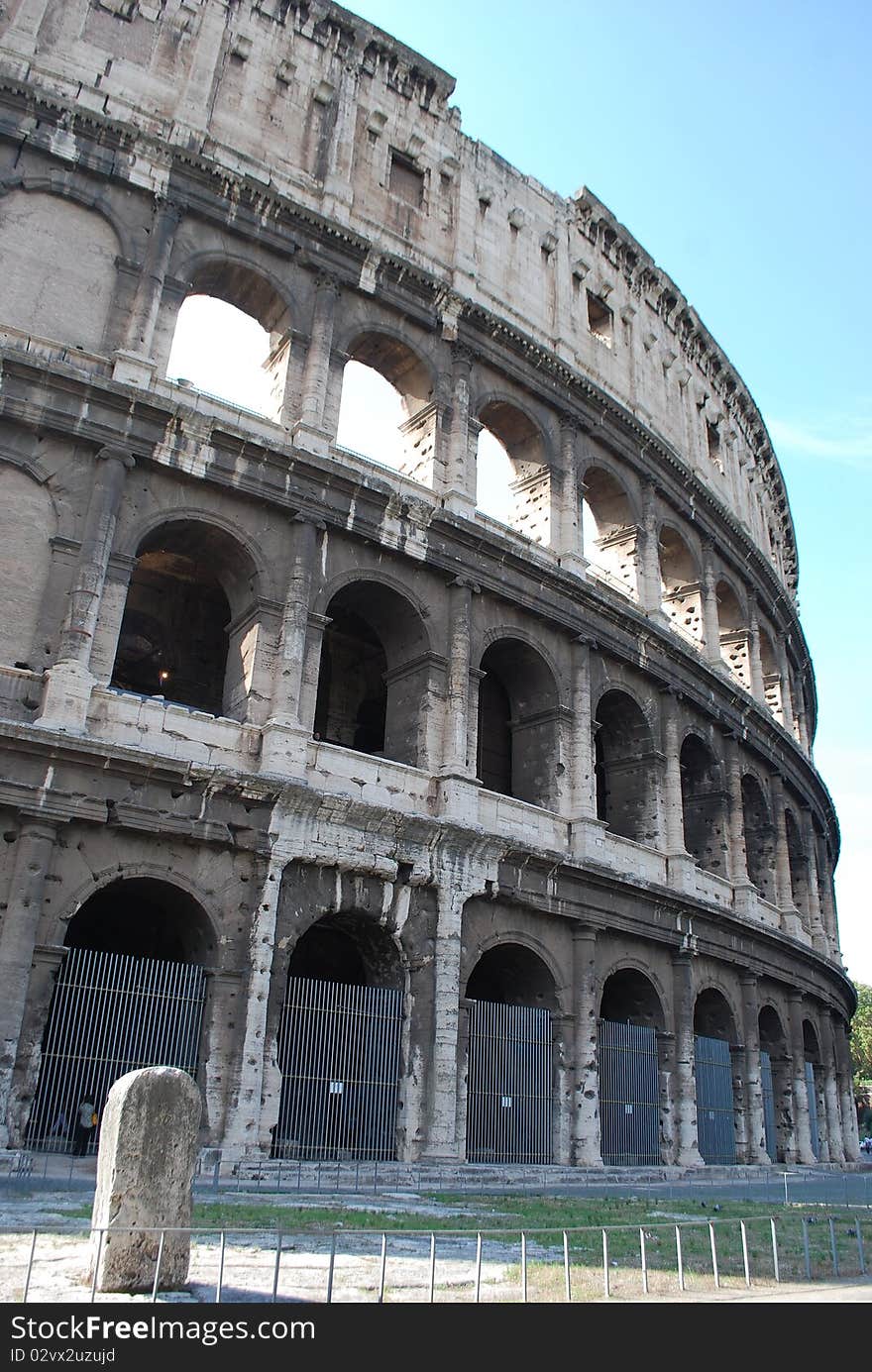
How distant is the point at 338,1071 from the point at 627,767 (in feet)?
24.1

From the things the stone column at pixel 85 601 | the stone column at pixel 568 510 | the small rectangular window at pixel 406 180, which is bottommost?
the stone column at pixel 85 601

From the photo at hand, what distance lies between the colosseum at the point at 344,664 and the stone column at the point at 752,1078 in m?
0.08

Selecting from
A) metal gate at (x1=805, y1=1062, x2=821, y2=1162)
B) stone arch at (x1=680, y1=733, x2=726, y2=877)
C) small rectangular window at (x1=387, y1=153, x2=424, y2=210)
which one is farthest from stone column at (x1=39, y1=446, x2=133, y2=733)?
metal gate at (x1=805, y1=1062, x2=821, y2=1162)

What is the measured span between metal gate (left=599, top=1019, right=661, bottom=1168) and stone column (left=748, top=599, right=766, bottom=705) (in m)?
8.70

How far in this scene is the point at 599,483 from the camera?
1853 cm

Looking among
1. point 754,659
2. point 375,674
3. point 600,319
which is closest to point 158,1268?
point 375,674

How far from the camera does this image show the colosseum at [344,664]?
10.7 metres

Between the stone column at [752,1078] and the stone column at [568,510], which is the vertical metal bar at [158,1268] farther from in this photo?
the stone column at [752,1078]

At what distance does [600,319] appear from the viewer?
20.1m

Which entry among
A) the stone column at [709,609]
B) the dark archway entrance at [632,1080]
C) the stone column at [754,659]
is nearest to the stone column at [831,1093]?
the stone column at [754,659]

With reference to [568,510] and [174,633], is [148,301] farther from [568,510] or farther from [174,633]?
[568,510]

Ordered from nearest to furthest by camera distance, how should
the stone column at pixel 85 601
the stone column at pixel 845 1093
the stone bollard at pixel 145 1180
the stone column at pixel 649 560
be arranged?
the stone bollard at pixel 145 1180, the stone column at pixel 85 601, the stone column at pixel 649 560, the stone column at pixel 845 1093

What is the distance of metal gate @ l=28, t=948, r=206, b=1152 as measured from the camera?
9.84 m
